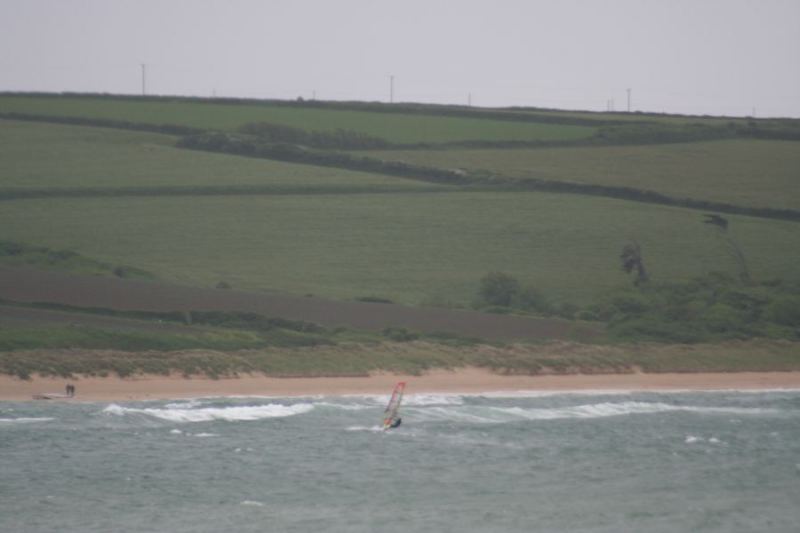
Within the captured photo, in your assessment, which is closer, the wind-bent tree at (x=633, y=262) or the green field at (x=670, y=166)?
the wind-bent tree at (x=633, y=262)

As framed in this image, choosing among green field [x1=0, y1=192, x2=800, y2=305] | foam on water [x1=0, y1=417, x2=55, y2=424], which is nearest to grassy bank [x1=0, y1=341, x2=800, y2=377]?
foam on water [x1=0, y1=417, x2=55, y2=424]

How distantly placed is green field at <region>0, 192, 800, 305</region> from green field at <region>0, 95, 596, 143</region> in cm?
1529

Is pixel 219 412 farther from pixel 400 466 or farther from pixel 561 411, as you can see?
pixel 561 411

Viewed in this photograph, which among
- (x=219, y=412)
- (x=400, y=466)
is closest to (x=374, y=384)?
(x=219, y=412)

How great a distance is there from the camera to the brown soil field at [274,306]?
46312 millimetres

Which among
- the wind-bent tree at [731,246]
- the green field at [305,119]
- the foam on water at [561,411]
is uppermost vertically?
the green field at [305,119]

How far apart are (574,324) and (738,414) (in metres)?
11.0

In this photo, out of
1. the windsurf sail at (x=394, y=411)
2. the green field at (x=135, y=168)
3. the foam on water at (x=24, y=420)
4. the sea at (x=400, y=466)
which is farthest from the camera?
the green field at (x=135, y=168)

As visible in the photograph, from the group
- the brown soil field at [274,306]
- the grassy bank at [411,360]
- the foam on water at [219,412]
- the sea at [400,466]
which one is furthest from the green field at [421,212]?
the sea at [400,466]

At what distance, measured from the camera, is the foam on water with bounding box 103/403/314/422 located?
111ft

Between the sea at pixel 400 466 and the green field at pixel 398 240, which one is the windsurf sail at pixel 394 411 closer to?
the sea at pixel 400 466

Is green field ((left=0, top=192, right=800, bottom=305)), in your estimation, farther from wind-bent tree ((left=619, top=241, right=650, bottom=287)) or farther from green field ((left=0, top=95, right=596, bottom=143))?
green field ((left=0, top=95, right=596, bottom=143))

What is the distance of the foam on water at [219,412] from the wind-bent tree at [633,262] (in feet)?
84.0

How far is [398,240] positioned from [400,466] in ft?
111
